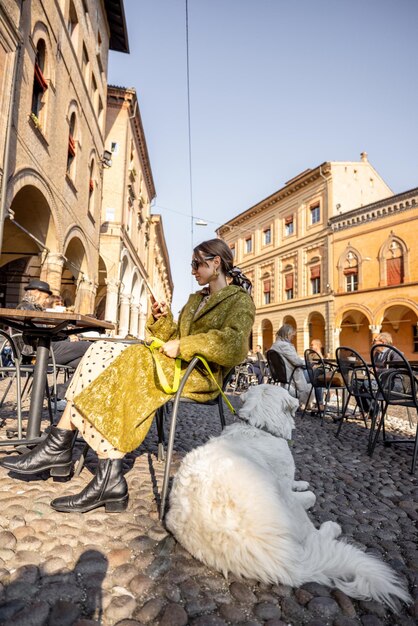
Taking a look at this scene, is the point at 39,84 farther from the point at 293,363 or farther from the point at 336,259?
the point at 336,259

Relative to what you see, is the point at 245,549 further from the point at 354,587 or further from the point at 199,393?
the point at 199,393

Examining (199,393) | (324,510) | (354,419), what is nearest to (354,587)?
(324,510)

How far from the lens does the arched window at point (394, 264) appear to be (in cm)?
2117

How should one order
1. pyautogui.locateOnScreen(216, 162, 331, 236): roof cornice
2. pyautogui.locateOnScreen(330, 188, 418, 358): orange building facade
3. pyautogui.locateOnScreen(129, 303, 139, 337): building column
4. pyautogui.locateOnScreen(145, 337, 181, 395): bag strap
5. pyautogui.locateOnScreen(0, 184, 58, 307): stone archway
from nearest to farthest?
pyautogui.locateOnScreen(145, 337, 181, 395): bag strap → pyautogui.locateOnScreen(0, 184, 58, 307): stone archway → pyautogui.locateOnScreen(129, 303, 139, 337): building column → pyautogui.locateOnScreen(330, 188, 418, 358): orange building facade → pyautogui.locateOnScreen(216, 162, 331, 236): roof cornice

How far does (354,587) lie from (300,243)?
2737 cm

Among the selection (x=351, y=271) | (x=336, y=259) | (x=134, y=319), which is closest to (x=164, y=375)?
(x=134, y=319)

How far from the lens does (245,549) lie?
1.20 meters

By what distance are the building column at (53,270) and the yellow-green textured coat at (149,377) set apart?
8.74 m

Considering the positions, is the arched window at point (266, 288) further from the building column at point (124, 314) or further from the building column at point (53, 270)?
the building column at point (53, 270)

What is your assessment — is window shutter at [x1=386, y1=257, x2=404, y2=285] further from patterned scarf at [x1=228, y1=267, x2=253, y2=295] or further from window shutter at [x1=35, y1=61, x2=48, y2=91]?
patterned scarf at [x1=228, y1=267, x2=253, y2=295]

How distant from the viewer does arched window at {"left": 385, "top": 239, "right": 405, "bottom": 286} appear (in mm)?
21172

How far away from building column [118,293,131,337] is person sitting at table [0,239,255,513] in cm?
1543

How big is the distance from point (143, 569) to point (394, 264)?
23.5m

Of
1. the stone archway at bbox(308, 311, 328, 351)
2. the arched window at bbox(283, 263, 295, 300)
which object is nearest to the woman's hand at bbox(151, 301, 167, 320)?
the stone archway at bbox(308, 311, 328, 351)
